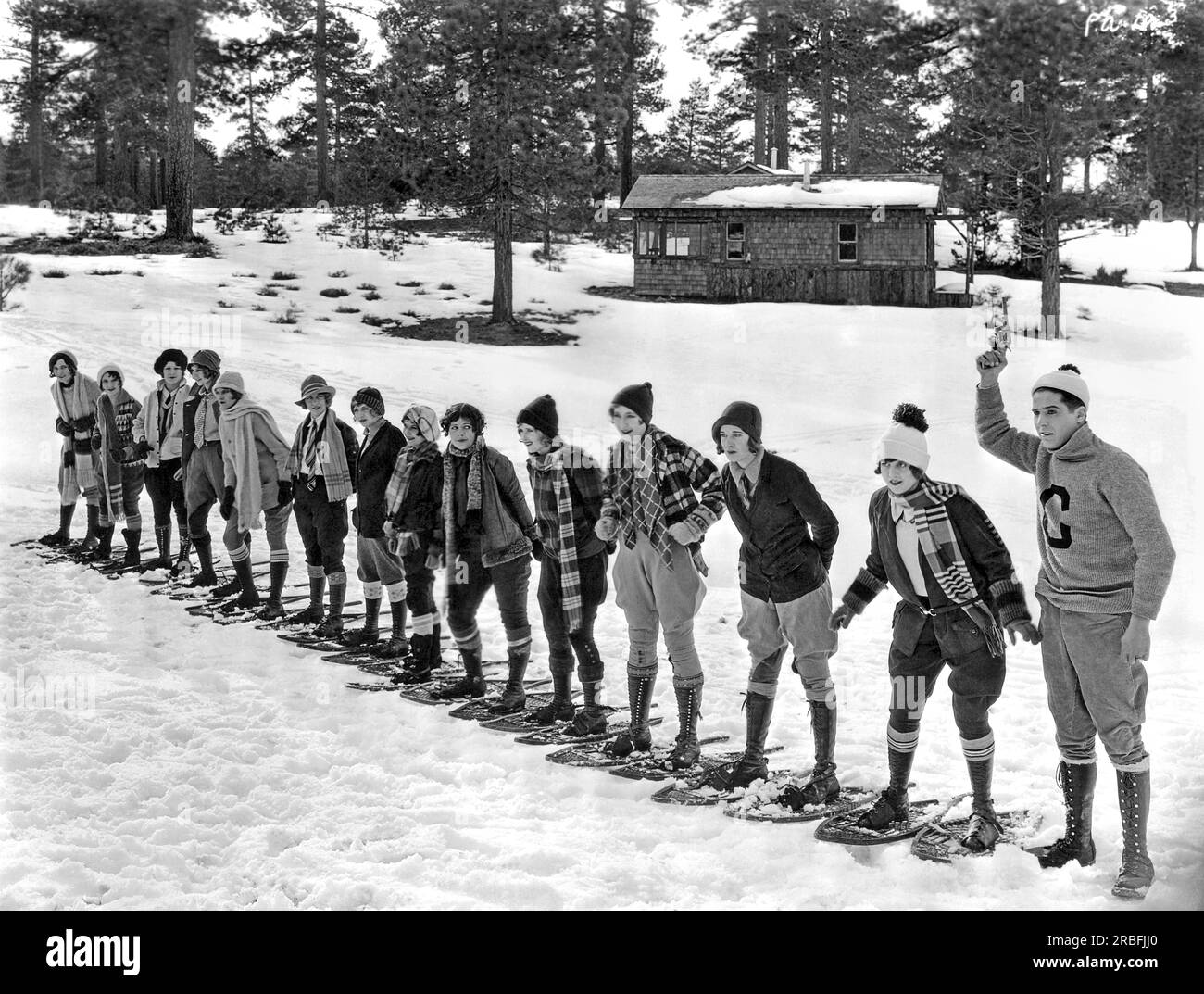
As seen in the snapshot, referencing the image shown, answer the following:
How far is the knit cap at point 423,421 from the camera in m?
7.14

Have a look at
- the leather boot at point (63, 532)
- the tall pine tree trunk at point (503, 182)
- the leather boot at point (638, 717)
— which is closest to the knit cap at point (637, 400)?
the leather boot at point (638, 717)

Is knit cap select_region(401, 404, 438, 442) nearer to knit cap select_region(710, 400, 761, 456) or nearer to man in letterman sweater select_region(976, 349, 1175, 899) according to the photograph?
knit cap select_region(710, 400, 761, 456)

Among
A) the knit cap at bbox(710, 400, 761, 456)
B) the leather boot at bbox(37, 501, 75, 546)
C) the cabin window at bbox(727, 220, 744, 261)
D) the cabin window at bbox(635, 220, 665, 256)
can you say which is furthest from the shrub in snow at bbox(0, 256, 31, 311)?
the knit cap at bbox(710, 400, 761, 456)

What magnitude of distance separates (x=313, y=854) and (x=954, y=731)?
140 inches

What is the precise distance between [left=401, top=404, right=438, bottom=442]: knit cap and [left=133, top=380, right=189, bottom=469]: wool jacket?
9.62ft

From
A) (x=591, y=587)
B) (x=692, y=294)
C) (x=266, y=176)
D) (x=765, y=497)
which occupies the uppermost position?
(x=266, y=176)

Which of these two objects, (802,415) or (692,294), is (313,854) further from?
(692,294)

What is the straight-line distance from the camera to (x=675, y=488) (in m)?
5.88

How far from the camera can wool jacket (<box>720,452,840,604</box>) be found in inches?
213

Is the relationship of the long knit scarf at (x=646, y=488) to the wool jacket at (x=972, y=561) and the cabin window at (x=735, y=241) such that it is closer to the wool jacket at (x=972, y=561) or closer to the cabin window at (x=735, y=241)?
the wool jacket at (x=972, y=561)

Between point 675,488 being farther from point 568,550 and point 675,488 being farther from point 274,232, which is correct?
point 274,232

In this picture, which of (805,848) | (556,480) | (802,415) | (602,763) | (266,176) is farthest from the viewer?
(266,176)

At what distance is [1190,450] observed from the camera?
1430 cm
